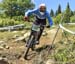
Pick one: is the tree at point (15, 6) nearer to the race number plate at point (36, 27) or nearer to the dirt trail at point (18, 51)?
the dirt trail at point (18, 51)

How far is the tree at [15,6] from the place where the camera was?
72.8 m

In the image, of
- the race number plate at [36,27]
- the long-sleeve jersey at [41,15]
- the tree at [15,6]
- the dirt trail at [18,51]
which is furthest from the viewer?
the tree at [15,6]

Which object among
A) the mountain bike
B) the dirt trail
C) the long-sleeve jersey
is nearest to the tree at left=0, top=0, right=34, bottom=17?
the dirt trail

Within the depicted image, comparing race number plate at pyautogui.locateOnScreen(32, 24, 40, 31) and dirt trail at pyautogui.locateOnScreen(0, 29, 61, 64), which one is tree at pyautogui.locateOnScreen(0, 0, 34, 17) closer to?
dirt trail at pyautogui.locateOnScreen(0, 29, 61, 64)

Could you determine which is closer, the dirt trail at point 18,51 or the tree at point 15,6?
the dirt trail at point 18,51

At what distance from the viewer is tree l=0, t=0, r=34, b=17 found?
72.8m

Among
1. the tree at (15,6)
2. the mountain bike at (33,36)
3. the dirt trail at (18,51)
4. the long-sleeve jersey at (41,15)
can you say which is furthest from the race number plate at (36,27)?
the tree at (15,6)

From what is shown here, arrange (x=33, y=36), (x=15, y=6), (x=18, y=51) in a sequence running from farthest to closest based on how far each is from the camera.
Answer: (x=15, y=6)
(x=18, y=51)
(x=33, y=36)

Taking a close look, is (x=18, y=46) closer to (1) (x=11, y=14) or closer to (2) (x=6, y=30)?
(2) (x=6, y=30)

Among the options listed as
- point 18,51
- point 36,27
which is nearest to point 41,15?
point 36,27

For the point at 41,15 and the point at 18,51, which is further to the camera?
the point at 18,51

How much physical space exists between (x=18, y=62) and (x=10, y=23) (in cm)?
1679

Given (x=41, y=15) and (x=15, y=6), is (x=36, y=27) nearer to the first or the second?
(x=41, y=15)

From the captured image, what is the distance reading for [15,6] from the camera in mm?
75812
